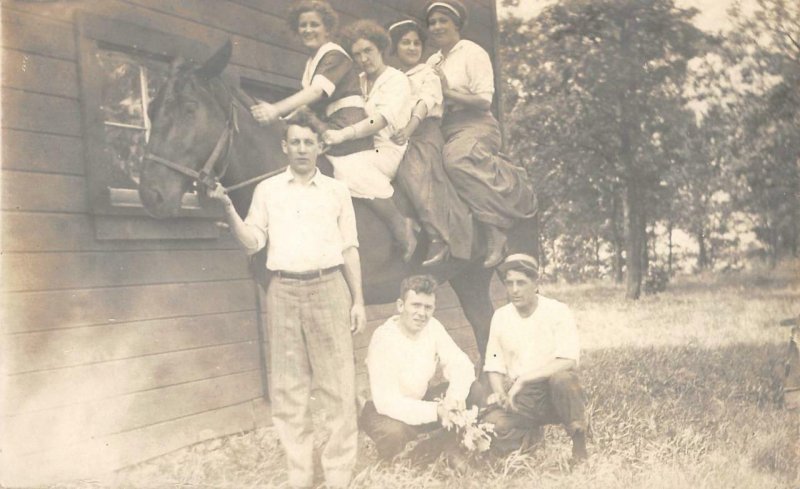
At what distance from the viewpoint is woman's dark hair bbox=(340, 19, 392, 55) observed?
284 centimetres

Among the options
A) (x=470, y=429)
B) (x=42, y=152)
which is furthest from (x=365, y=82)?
(x=470, y=429)

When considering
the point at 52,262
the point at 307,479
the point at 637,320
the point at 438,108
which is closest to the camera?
the point at 52,262

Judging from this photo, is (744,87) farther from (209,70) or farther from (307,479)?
(307,479)

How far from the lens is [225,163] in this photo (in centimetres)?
255

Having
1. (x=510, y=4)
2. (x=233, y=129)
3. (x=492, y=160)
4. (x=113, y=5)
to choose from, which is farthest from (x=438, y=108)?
(x=113, y=5)

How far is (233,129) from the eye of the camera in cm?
259

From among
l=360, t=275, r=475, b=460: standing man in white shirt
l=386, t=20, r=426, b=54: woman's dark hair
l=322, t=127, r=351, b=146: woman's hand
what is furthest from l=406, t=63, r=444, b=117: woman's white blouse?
l=360, t=275, r=475, b=460: standing man in white shirt

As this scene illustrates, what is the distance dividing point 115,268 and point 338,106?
102 centimetres

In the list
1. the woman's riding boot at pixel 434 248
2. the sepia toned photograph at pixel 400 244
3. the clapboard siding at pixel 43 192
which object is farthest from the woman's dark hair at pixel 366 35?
the clapboard siding at pixel 43 192

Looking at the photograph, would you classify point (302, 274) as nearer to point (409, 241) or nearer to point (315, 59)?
point (409, 241)

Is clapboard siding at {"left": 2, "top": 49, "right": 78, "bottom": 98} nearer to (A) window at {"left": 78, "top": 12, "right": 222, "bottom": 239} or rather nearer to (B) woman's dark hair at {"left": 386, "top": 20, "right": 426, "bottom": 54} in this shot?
(A) window at {"left": 78, "top": 12, "right": 222, "bottom": 239}

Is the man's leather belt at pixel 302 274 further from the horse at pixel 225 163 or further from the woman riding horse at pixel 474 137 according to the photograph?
the woman riding horse at pixel 474 137

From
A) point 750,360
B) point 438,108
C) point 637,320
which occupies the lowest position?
point 750,360

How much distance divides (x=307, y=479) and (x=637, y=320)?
1.61 metres
